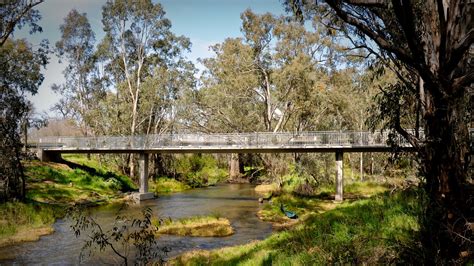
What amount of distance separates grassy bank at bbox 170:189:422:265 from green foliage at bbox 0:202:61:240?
10394 mm

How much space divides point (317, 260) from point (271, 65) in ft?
98.4

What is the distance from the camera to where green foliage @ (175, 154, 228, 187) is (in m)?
47.2

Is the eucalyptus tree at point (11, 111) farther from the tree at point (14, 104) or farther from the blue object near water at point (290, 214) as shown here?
the blue object near water at point (290, 214)

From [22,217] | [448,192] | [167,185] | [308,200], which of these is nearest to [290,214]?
[308,200]

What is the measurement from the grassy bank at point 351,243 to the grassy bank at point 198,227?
18.1 ft

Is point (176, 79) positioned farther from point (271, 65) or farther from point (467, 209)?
point (467, 209)

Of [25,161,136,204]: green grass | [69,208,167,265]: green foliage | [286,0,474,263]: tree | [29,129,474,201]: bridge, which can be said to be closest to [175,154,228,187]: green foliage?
[25,161,136,204]: green grass

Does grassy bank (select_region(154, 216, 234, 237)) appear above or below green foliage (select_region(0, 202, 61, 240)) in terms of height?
below

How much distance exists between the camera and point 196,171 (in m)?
51.4

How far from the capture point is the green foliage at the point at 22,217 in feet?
59.2

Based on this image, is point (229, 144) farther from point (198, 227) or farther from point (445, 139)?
point (445, 139)

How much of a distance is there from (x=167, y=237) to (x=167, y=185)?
2523 cm

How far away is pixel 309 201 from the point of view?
26.1 metres

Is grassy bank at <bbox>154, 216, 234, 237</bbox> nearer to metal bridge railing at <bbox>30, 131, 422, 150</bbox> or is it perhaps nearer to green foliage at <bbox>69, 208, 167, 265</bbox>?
green foliage at <bbox>69, 208, 167, 265</bbox>
